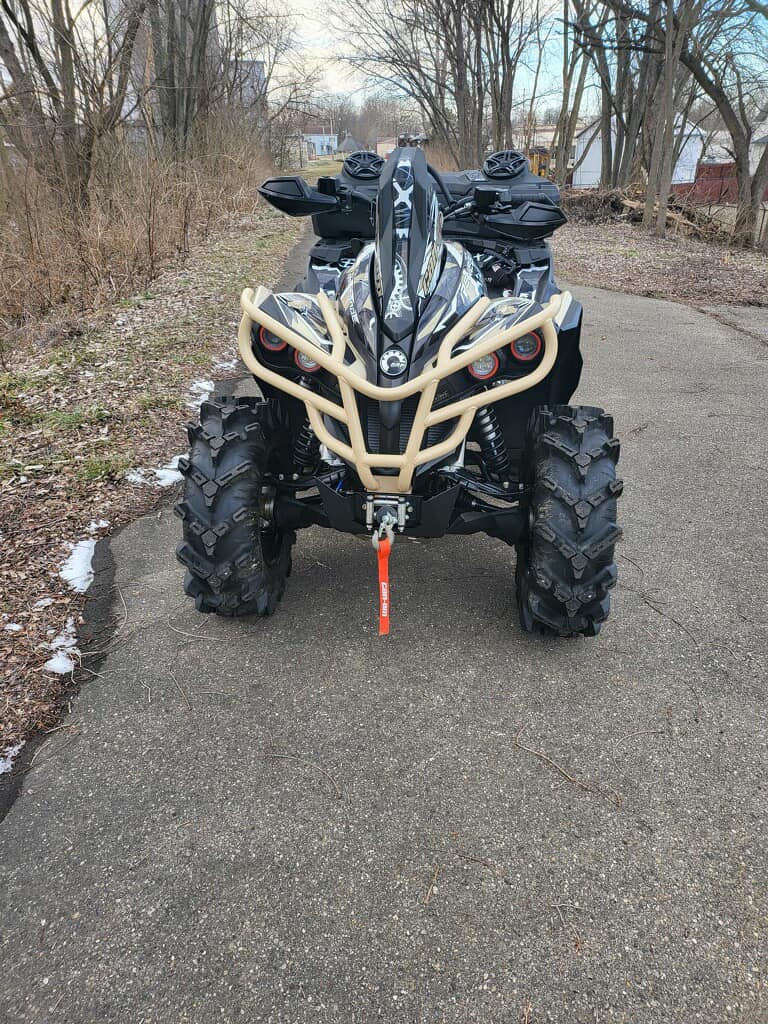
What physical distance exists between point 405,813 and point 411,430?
3.99 ft

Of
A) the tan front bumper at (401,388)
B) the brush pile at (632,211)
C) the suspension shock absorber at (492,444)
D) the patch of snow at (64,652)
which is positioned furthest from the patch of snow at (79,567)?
the brush pile at (632,211)

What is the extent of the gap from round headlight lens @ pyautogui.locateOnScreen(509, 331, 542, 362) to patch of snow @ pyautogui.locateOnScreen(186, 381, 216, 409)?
3417 mm

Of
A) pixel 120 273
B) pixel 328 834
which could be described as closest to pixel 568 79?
pixel 120 273

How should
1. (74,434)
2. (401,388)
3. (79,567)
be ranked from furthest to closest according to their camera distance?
(74,434) → (79,567) → (401,388)

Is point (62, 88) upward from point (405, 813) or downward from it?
upward

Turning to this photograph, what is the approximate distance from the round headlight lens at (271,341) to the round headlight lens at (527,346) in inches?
33.4

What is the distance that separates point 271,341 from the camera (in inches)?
103

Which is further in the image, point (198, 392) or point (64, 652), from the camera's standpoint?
point (198, 392)

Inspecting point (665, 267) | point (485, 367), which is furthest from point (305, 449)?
point (665, 267)

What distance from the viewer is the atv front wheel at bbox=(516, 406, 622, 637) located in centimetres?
244

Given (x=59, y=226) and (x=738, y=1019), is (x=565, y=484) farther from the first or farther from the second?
(x=59, y=226)

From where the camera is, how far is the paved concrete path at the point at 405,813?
1.66 meters

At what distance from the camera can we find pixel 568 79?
21.9 meters

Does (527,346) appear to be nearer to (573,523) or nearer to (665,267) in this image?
(573,523)
